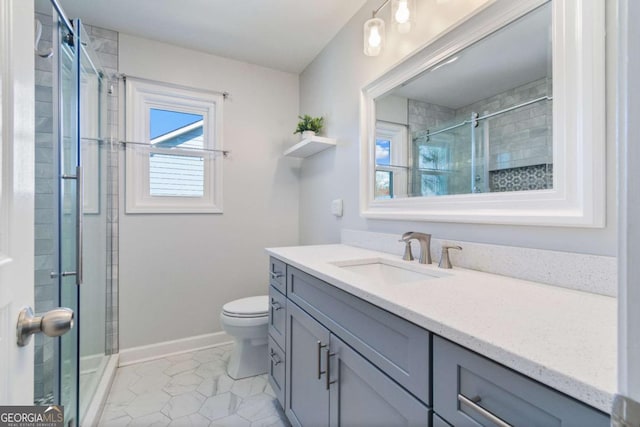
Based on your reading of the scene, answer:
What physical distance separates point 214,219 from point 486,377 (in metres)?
2.26

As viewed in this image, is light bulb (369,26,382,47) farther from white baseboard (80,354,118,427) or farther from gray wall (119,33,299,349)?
white baseboard (80,354,118,427)

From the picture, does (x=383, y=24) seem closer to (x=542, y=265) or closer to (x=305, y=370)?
(x=542, y=265)

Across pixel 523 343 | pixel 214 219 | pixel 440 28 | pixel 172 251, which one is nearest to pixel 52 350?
pixel 172 251

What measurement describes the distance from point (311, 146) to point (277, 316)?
1266 millimetres

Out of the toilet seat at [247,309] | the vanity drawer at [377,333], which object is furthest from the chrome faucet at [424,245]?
the toilet seat at [247,309]

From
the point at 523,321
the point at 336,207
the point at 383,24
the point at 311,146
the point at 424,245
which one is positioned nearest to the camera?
the point at 523,321

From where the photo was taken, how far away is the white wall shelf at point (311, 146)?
7.00 ft

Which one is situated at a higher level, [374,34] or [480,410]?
[374,34]

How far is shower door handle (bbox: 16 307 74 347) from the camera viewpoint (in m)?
0.52

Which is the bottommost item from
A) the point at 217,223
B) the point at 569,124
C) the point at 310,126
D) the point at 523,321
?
the point at 523,321

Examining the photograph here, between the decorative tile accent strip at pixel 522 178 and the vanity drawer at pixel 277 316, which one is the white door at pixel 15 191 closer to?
the vanity drawer at pixel 277 316

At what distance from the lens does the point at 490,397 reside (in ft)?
1.79

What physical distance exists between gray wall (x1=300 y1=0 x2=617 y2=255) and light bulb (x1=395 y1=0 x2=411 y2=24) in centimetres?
6

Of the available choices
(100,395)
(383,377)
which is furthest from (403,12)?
(100,395)
